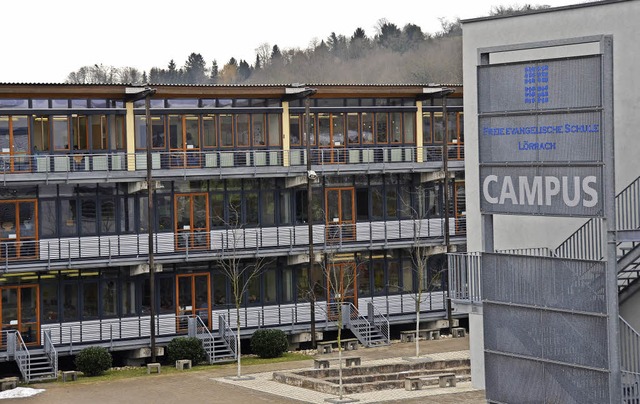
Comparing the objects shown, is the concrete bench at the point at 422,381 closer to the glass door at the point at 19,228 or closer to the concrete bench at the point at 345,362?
the concrete bench at the point at 345,362

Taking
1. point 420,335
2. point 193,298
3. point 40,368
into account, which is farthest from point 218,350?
point 420,335

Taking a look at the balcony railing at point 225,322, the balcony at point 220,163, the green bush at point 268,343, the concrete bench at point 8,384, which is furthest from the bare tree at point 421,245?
the concrete bench at point 8,384


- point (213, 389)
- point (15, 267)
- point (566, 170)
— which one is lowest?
point (213, 389)

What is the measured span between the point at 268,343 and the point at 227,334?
1659 mm

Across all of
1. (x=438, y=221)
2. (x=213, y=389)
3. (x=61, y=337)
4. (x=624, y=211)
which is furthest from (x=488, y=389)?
(x=438, y=221)

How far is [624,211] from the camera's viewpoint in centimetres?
3069

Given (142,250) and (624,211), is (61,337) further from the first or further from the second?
(624,211)

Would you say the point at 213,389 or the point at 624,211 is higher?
the point at 624,211

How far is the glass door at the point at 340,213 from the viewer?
5569 cm

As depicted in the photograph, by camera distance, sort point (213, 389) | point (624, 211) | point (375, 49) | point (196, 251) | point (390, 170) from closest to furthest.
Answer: point (624, 211)
point (213, 389)
point (196, 251)
point (390, 170)
point (375, 49)

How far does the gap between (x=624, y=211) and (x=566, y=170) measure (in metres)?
2.82

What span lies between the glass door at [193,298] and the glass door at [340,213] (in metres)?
5.94

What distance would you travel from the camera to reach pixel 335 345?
2105 inches

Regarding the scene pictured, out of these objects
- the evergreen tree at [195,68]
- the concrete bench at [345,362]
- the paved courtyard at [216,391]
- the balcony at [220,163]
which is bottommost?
the paved courtyard at [216,391]
